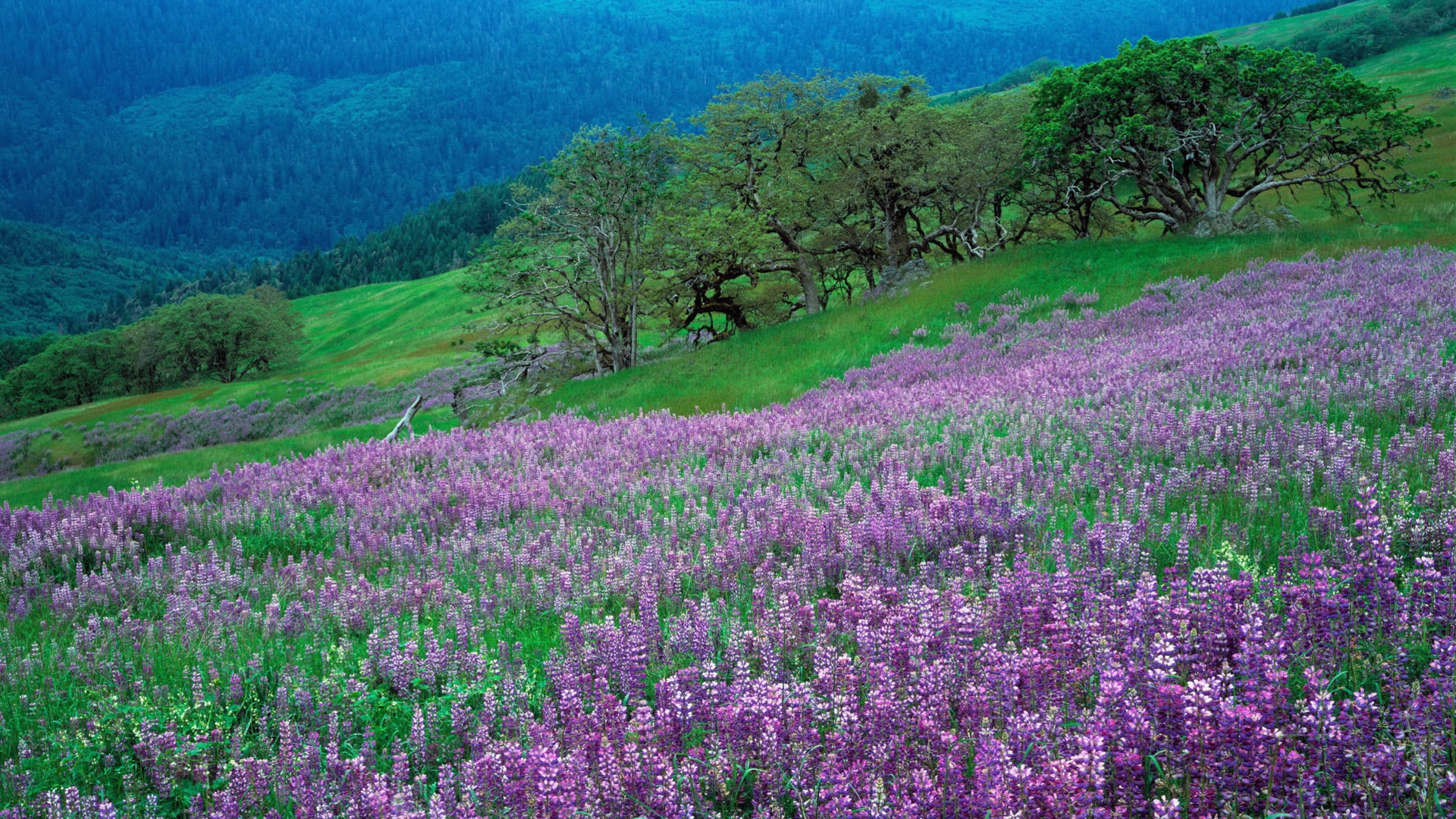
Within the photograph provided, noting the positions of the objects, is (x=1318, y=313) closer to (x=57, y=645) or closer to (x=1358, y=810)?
(x=1358, y=810)

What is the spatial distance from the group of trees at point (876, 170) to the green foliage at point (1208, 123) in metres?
0.08

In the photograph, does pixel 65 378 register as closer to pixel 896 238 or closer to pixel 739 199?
pixel 739 199

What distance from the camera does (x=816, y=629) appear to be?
15.3ft

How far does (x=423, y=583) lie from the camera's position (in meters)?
6.43

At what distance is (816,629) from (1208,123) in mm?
30235

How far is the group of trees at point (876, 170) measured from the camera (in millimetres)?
27344

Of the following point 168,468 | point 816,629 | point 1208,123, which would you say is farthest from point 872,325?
point 168,468

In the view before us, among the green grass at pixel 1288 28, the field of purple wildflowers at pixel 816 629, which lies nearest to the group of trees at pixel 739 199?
the field of purple wildflowers at pixel 816 629

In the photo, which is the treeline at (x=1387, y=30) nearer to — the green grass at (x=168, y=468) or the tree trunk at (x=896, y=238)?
the tree trunk at (x=896, y=238)

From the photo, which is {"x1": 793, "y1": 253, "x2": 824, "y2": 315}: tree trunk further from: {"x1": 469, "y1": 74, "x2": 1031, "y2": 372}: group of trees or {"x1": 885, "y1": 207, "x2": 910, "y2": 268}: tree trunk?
{"x1": 885, "y1": 207, "x2": 910, "y2": 268}: tree trunk

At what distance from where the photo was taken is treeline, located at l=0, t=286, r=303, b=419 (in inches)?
3964

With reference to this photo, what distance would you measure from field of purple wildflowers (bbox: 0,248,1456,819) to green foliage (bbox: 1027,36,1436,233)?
21168 mm

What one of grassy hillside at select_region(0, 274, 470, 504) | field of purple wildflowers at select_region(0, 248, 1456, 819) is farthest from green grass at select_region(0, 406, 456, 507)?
field of purple wildflowers at select_region(0, 248, 1456, 819)

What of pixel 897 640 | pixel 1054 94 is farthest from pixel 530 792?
pixel 1054 94
